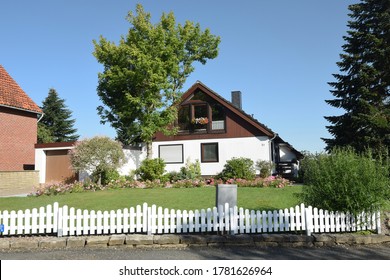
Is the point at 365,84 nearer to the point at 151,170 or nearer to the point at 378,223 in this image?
the point at 151,170

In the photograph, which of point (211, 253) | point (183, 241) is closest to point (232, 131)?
point (183, 241)

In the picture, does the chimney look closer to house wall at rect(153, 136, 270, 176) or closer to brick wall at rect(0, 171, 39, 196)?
house wall at rect(153, 136, 270, 176)

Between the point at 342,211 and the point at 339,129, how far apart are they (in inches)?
607

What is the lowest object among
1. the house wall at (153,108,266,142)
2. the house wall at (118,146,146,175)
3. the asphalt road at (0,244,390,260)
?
the asphalt road at (0,244,390,260)

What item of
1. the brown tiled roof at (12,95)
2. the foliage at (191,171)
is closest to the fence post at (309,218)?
the foliage at (191,171)

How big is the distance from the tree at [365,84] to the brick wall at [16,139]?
776 inches

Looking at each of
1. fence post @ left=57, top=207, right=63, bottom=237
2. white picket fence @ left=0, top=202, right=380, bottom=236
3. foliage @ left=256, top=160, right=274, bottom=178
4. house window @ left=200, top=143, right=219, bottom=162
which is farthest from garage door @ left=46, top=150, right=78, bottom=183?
fence post @ left=57, top=207, right=63, bottom=237

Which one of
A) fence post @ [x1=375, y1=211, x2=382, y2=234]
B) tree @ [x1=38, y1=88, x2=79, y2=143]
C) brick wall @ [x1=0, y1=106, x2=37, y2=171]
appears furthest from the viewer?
tree @ [x1=38, y1=88, x2=79, y2=143]

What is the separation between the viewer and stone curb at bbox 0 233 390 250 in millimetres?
6691

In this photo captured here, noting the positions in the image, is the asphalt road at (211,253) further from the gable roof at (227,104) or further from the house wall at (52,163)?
the gable roof at (227,104)

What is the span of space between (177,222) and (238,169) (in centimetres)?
1433

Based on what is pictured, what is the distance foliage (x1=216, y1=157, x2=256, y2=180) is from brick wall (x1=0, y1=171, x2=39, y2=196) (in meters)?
11.3

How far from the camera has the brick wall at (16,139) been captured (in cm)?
1979
